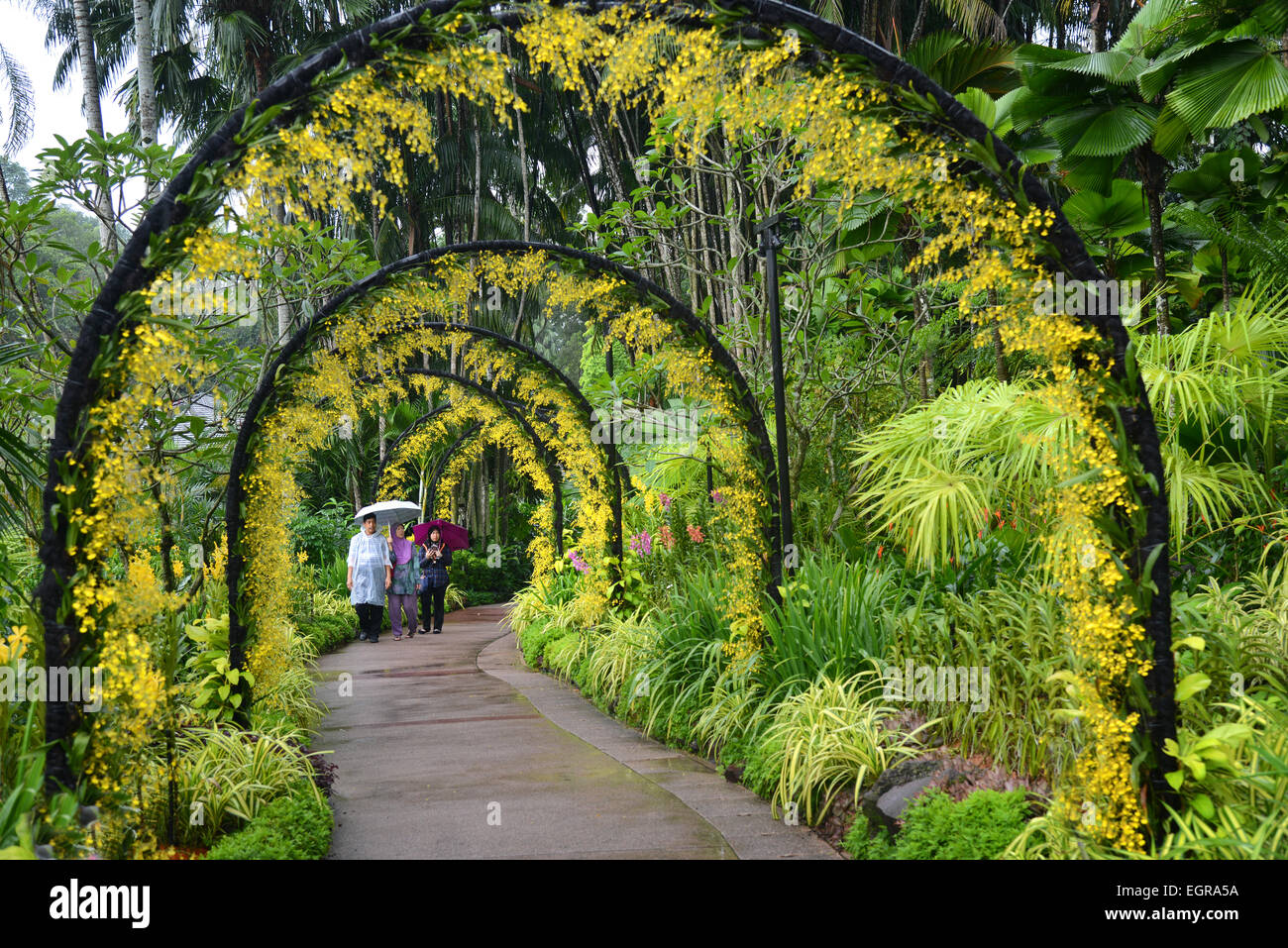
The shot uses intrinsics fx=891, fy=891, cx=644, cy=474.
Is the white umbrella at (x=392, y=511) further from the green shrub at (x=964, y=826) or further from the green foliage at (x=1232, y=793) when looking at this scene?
the green foliage at (x=1232, y=793)

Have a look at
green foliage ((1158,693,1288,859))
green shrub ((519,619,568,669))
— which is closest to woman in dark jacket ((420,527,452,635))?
green shrub ((519,619,568,669))

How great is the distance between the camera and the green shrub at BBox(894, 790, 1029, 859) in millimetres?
3275

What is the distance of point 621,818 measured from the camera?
13.9ft

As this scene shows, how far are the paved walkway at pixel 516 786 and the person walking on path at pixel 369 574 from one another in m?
2.75

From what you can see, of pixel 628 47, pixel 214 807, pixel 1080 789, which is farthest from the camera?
pixel 214 807

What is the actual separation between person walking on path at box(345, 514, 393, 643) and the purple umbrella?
1709 mm

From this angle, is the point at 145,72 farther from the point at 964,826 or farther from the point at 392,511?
the point at 964,826

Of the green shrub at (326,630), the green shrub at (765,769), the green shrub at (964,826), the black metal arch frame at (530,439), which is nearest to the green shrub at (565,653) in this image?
the green shrub at (326,630)

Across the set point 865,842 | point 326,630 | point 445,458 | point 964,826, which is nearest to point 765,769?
point 865,842

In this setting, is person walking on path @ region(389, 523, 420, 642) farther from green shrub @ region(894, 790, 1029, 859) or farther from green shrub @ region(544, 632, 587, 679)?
green shrub @ region(894, 790, 1029, 859)

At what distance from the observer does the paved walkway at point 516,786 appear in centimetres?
390
